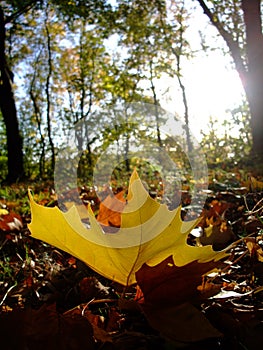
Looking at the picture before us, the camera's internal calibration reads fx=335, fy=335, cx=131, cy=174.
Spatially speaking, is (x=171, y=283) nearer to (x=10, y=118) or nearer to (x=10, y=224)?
(x=10, y=224)

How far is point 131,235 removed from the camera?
44cm

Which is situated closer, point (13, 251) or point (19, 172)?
point (13, 251)

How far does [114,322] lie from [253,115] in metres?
6.96

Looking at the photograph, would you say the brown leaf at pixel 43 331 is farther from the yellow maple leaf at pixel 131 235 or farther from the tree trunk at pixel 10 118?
the tree trunk at pixel 10 118

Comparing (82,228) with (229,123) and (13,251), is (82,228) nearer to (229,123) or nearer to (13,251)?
(13,251)

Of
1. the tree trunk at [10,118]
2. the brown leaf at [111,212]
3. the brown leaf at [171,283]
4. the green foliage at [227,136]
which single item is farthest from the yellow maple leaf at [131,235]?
the green foliage at [227,136]

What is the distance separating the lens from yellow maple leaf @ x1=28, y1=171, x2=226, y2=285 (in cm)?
43

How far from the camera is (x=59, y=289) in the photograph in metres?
0.74

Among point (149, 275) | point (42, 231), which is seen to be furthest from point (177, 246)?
point (42, 231)

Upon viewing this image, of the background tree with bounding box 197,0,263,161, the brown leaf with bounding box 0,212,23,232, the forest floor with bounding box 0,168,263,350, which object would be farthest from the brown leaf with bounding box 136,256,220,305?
the background tree with bounding box 197,0,263,161

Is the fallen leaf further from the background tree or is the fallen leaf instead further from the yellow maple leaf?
the background tree

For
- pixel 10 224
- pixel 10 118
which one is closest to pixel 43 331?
pixel 10 224

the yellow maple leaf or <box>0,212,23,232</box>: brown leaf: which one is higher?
the yellow maple leaf

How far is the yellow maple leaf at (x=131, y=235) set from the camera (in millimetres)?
431
